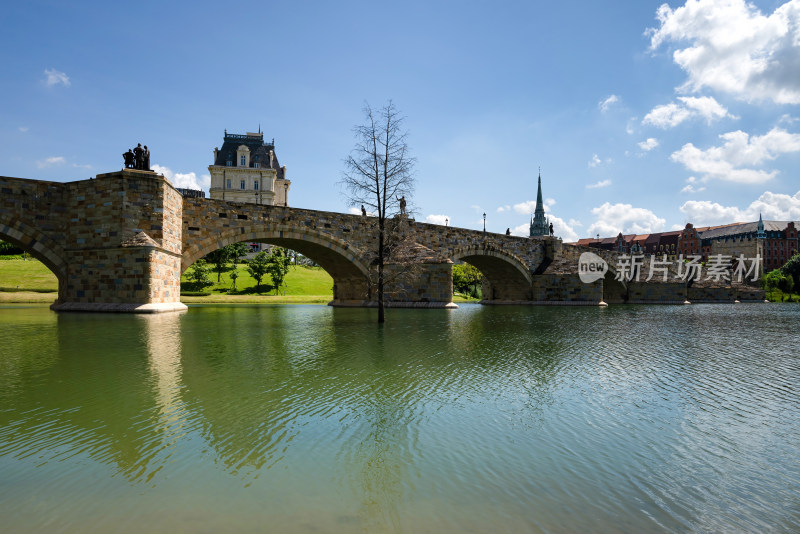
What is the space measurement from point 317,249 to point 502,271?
1999 cm

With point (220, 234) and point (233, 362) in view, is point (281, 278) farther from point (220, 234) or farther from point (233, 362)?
point (233, 362)

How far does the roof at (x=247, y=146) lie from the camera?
239 ft

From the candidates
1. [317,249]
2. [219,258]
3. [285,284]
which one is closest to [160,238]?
[317,249]

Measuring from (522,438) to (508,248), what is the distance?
37200mm

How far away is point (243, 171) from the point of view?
71.6 metres

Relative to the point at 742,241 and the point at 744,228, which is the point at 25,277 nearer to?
the point at 742,241

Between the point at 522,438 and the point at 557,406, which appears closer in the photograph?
the point at 522,438

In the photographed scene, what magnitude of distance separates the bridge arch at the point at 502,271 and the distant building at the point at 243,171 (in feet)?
133

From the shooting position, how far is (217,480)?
348 cm

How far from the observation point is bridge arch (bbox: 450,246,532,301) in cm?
3878

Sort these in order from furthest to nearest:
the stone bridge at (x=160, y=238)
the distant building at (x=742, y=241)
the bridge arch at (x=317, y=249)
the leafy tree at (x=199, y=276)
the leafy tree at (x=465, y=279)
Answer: the distant building at (x=742, y=241), the leafy tree at (x=465, y=279), the leafy tree at (x=199, y=276), the bridge arch at (x=317, y=249), the stone bridge at (x=160, y=238)

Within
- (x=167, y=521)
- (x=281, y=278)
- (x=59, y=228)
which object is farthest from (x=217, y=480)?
(x=281, y=278)

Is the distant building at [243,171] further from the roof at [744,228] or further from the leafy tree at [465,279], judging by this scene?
the roof at [744,228]

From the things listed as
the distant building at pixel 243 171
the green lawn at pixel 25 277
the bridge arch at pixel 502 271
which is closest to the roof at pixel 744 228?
the bridge arch at pixel 502 271
